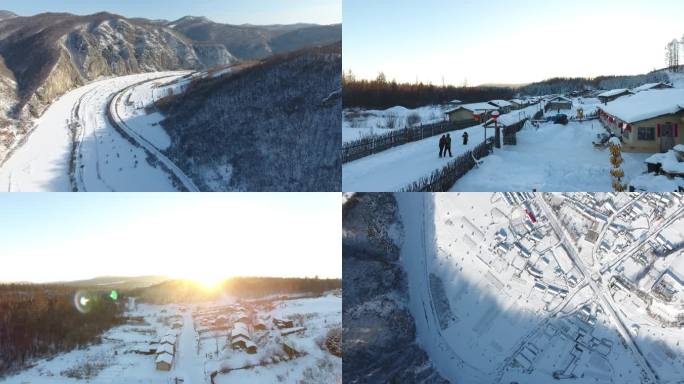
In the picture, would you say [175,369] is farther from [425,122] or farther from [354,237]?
[425,122]

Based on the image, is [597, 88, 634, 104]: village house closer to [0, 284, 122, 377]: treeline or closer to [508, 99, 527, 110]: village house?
[508, 99, 527, 110]: village house

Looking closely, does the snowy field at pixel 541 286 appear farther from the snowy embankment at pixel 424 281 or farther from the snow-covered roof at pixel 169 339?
the snow-covered roof at pixel 169 339

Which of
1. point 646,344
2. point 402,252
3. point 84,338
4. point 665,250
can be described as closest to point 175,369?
point 84,338

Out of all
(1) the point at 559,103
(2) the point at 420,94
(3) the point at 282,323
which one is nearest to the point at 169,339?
(3) the point at 282,323

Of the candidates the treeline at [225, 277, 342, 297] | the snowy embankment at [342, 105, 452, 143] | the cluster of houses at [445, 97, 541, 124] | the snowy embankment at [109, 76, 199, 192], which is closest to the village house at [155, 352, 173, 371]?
the treeline at [225, 277, 342, 297]

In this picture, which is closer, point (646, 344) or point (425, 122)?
point (646, 344)
